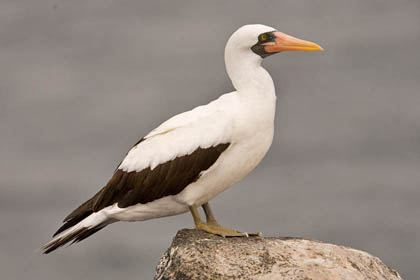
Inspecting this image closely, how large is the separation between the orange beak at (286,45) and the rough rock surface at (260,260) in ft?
8.80

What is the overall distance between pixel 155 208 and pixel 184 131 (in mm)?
1199

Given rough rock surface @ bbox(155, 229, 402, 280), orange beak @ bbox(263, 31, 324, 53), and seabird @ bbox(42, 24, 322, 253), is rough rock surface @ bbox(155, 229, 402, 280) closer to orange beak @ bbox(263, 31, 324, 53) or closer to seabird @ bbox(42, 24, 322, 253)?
seabird @ bbox(42, 24, 322, 253)

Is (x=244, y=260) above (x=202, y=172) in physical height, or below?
below

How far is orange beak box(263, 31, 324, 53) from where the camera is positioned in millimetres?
13531

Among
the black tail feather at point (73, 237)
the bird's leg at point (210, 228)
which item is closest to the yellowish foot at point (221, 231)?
the bird's leg at point (210, 228)

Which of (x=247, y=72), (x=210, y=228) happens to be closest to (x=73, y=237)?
(x=210, y=228)

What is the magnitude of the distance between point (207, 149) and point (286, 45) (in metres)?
1.84

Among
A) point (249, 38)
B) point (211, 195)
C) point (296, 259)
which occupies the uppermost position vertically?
point (249, 38)

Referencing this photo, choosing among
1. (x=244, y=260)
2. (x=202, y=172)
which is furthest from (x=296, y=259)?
(x=202, y=172)

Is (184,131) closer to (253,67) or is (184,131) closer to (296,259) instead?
(253,67)

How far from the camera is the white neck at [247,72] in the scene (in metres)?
13.5

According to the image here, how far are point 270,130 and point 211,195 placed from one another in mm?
1242

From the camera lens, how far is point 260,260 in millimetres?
13117

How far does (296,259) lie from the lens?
520 inches
